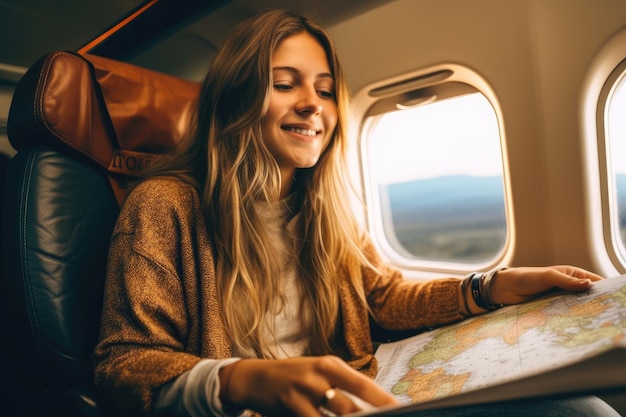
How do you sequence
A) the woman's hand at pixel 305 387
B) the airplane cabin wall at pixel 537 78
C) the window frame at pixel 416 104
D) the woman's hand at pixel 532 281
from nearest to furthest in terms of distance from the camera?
the woman's hand at pixel 305 387 → the woman's hand at pixel 532 281 → the airplane cabin wall at pixel 537 78 → the window frame at pixel 416 104

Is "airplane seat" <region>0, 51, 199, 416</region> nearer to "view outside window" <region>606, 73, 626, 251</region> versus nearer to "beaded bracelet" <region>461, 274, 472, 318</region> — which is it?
"beaded bracelet" <region>461, 274, 472, 318</region>

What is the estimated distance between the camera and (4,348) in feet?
4.56

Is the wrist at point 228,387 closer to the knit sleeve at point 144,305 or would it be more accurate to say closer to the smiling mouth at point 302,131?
the knit sleeve at point 144,305

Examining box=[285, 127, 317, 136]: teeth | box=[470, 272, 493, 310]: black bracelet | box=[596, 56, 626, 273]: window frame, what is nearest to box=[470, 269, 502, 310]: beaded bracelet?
box=[470, 272, 493, 310]: black bracelet

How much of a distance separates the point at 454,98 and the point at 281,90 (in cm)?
75

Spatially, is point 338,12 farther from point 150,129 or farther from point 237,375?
point 237,375

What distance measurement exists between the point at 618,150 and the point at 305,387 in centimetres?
124

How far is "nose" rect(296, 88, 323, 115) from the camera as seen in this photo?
1.14 meters

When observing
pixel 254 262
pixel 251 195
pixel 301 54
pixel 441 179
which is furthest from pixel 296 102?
pixel 441 179

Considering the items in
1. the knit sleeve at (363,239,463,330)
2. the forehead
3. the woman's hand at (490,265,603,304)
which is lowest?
the knit sleeve at (363,239,463,330)

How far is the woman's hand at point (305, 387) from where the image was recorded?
1.91 feet

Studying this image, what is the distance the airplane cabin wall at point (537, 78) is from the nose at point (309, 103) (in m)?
0.53

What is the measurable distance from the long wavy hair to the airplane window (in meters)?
0.78

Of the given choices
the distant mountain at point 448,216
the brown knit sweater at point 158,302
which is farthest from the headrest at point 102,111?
the distant mountain at point 448,216
